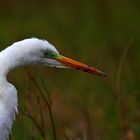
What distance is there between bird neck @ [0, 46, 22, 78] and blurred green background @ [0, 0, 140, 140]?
21.3 inches

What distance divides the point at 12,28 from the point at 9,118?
806cm

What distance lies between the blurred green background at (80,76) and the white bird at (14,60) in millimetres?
382

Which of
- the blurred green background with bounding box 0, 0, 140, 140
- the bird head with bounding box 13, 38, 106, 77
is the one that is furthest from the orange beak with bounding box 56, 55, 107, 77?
the blurred green background with bounding box 0, 0, 140, 140

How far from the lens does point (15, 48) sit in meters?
4.48

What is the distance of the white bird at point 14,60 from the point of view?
4484mm

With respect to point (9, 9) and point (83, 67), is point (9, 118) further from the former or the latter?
point (9, 9)

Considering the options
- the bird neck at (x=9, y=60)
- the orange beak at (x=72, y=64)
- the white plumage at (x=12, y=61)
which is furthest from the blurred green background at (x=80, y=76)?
the bird neck at (x=9, y=60)

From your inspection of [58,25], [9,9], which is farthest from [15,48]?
[9,9]

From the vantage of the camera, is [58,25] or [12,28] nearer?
[58,25]

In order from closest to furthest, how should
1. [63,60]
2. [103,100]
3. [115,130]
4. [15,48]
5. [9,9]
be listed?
[15,48], [63,60], [115,130], [103,100], [9,9]

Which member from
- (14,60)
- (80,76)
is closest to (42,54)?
(14,60)

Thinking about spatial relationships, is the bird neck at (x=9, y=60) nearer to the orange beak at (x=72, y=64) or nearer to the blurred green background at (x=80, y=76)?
the orange beak at (x=72, y=64)

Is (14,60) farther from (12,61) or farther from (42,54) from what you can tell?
(42,54)

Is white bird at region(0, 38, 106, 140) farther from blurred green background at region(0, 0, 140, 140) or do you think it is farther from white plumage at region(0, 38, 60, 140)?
blurred green background at region(0, 0, 140, 140)
